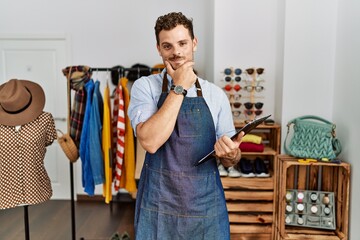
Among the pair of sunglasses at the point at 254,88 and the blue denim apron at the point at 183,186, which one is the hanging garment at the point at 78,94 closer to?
the pair of sunglasses at the point at 254,88

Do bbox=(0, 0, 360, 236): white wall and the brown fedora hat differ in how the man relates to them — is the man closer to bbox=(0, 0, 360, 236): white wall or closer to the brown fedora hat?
the brown fedora hat

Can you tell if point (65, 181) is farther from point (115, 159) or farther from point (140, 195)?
point (140, 195)

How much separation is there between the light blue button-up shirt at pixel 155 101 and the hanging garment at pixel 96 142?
1.27m

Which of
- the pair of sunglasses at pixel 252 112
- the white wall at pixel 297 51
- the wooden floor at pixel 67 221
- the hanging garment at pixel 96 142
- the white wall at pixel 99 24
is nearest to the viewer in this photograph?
the white wall at pixel 297 51

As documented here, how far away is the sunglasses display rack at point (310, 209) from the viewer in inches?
88.0

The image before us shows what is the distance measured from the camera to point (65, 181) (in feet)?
13.3

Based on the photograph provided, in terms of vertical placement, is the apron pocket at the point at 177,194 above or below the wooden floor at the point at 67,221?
above

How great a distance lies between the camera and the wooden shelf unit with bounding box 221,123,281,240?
2.41m

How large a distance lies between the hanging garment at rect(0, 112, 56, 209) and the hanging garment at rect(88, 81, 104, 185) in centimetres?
44

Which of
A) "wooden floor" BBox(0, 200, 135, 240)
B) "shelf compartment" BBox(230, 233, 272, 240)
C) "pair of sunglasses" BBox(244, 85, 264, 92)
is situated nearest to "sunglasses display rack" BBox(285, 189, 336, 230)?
"shelf compartment" BBox(230, 233, 272, 240)

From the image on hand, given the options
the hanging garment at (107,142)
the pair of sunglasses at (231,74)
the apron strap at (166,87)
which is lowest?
the hanging garment at (107,142)

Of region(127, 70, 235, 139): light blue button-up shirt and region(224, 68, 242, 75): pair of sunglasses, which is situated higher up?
region(224, 68, 242, 75): pair of sunglasses

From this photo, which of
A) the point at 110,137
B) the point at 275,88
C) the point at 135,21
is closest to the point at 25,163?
the point at 110,137

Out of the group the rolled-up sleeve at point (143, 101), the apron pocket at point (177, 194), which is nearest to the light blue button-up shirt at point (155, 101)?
the rolled-up sleeve at point (143, 101)
